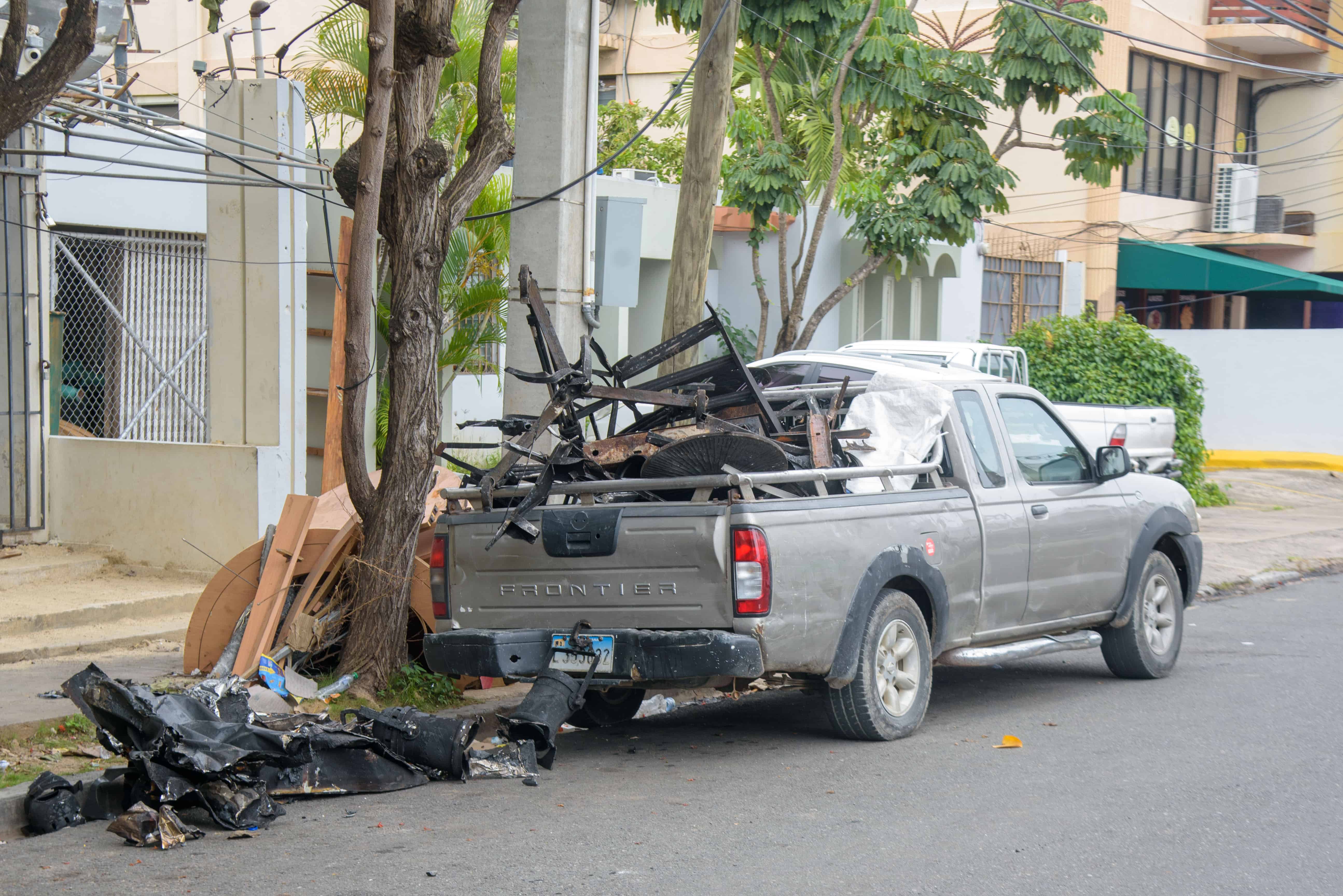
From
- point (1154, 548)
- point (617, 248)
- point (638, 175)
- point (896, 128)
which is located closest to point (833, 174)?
point (896, 128)

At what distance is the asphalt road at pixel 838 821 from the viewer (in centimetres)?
476

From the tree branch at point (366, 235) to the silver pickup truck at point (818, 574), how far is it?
89cm

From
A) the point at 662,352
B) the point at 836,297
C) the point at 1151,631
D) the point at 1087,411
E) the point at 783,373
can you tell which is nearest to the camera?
the point at 662,352

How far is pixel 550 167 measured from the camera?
8.42 meters

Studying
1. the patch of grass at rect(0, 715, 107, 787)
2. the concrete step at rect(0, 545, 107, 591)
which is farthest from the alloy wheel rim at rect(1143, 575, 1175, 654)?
the concrete step at rect(0, 545, 107, 591)

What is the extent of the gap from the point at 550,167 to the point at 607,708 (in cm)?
325

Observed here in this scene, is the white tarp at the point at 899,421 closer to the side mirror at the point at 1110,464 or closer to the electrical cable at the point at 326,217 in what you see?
the side mirror at the point at 1110,464

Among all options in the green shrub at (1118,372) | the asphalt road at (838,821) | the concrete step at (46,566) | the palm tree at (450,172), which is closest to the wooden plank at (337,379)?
the palm tree at (450,172)

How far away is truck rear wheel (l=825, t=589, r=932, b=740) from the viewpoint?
6.60 m

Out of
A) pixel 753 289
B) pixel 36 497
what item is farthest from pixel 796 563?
pixel 753 289

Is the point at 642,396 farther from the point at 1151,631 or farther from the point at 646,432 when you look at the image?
the point at 1151,631

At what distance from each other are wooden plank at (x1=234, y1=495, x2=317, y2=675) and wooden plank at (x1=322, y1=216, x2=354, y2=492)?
1708mm

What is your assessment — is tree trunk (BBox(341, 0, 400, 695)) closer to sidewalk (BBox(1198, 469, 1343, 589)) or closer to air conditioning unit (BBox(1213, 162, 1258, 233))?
sidewalk (BBox(1198, 469, 1343, 589))

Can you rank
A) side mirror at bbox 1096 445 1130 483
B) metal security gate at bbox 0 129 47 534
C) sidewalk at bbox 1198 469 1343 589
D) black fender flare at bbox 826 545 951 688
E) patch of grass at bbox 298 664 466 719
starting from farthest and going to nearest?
1. sidewalk at bbox 1198 469 1343 589
2. metal security gate at bbox 0 129 47 534
3. side mirror at bbox 1096 445 1130 483
4. patch of grass at bbox 298 664 466 719
5. black fender flare at bbox 826 545 951 688
